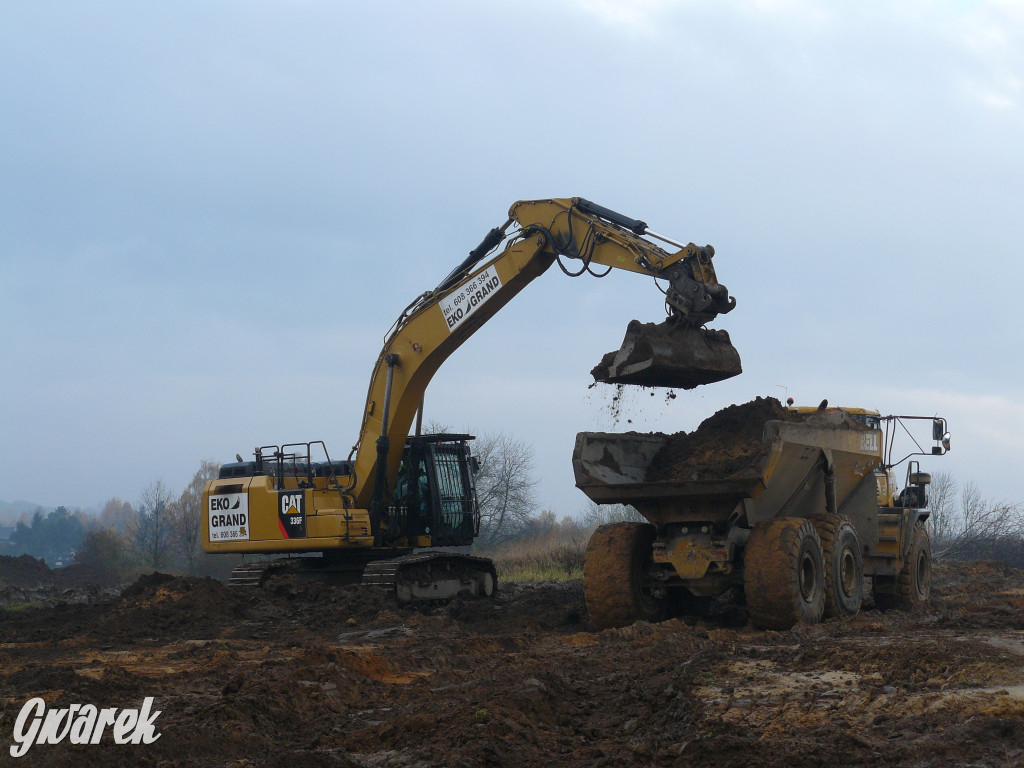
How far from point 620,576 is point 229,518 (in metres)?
6.69

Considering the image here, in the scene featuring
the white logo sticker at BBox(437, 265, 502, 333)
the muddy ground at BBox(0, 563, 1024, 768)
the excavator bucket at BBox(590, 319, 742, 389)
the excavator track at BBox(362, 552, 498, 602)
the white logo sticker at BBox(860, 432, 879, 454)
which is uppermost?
the white logo sticker at BBox(437, 265, 502, 333)

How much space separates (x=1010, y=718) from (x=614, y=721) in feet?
7.46

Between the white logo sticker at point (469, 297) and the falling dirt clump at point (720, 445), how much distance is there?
362 centimetres

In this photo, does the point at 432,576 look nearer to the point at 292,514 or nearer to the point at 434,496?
the point at 434,496

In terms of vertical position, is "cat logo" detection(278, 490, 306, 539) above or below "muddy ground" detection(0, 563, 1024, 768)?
above

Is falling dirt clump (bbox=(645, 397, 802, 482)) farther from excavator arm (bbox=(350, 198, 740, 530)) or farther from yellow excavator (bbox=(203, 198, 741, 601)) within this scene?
A: yellow excavator (bbox=(203, 198, 741, 601))

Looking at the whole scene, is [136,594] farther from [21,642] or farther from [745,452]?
[745,452]

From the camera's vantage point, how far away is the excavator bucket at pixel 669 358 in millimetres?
10953

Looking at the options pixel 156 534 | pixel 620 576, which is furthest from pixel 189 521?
pixel 620 576

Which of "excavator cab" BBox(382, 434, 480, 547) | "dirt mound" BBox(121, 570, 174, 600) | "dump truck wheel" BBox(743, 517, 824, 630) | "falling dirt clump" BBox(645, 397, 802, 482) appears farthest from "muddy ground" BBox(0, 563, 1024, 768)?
"excavator cab" BBox(382, 434, 480, 547)

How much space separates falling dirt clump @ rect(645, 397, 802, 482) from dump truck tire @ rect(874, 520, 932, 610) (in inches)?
119

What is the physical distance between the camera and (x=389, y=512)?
50.1 feet

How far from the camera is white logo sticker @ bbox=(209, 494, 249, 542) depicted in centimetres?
1490

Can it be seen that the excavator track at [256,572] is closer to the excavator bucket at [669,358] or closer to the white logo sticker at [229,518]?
the white logo sticker at [229,518]
